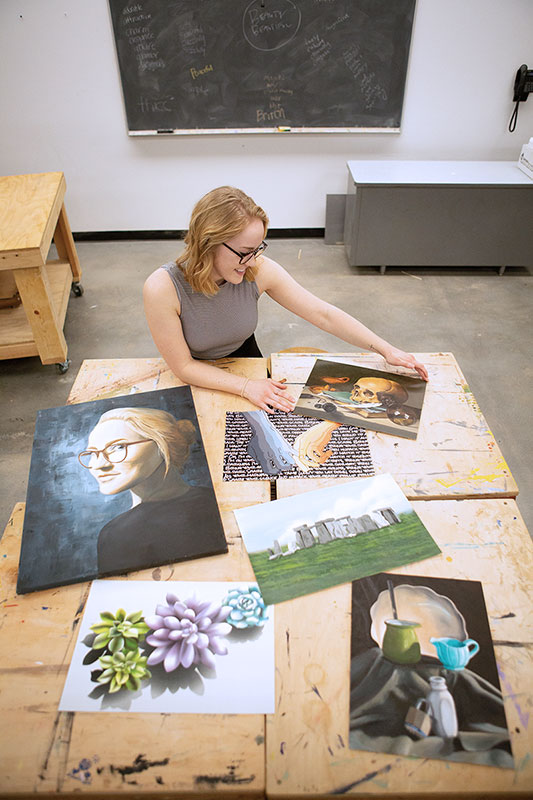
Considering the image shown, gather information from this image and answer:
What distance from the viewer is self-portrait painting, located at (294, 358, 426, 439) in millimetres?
1361

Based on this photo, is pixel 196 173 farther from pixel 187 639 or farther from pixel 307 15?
pixel 187 639

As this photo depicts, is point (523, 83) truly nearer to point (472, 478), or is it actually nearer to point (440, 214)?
point (440, 214)

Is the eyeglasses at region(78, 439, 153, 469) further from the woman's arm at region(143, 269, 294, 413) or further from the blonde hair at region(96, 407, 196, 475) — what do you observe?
the woman's arm at region(143, 269, 294, 413)

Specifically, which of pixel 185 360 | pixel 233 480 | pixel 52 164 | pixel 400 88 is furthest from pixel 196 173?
pixel 233 480

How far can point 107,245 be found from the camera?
4.03 m

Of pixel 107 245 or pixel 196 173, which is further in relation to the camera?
pixel 107 245

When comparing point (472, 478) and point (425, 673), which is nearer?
point (425, 673)

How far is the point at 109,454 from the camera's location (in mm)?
1248

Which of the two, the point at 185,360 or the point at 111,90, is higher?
the point at 111,90

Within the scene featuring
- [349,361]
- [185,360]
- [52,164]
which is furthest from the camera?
[52,164]

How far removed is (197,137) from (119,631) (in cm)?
350

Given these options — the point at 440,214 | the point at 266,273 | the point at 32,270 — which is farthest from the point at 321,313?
the point at 440,214

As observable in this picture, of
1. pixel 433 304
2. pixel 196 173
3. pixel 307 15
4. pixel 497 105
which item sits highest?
pixel 307 15

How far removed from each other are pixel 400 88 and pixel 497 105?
668mm
